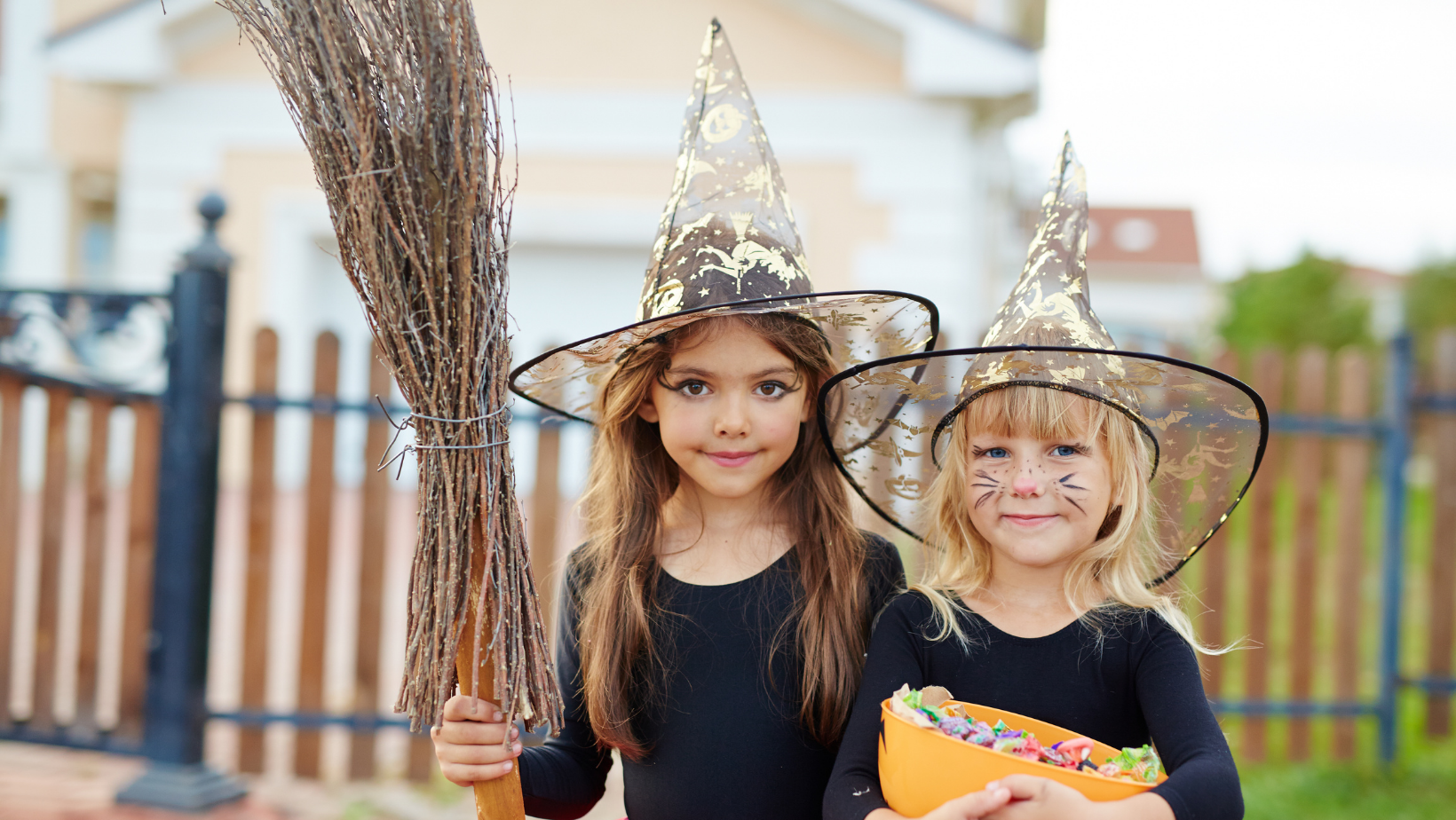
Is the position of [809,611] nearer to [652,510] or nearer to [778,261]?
[652,510]

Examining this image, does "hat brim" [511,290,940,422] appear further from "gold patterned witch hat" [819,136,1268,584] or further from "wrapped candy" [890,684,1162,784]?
"wrapped candy" [890,684,1162,784]

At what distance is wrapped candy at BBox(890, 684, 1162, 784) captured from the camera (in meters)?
1.33

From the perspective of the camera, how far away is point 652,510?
196 centimetres

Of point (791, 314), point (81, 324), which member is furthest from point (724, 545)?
point (81, 324)

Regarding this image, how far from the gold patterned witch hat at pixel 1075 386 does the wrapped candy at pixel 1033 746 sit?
44 cm

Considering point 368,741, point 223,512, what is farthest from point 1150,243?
point 368,741

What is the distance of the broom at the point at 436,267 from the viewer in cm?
141

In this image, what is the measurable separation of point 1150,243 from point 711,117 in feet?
138

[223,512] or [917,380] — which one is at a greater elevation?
[917,380]

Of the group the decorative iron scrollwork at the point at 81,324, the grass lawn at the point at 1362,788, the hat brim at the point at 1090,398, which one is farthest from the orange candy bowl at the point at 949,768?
the decorative iron scrollwork at the point at 81,324

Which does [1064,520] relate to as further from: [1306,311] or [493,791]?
[1306,311]

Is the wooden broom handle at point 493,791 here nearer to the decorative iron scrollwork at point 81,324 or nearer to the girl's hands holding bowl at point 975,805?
the girl's hands holding bowl at point 975,805

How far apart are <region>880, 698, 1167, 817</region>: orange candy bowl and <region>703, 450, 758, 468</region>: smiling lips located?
1.60 ft

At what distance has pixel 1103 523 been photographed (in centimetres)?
166
